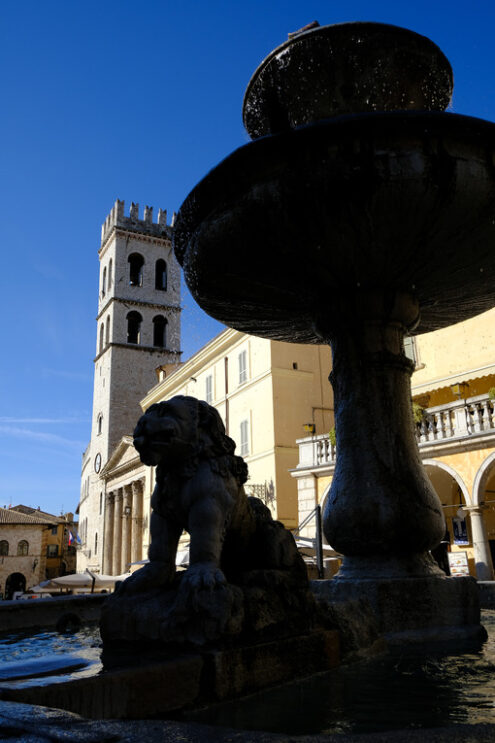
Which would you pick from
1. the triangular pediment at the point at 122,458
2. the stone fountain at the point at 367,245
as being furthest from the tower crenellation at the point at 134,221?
the stone fountain at the point at 367,245

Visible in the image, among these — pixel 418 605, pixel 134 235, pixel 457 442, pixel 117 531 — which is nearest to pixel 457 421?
pixel 457 442

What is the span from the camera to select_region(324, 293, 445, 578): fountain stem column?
13.1 ft

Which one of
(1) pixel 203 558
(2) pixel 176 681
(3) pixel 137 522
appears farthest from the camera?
(3) pixel 137 522

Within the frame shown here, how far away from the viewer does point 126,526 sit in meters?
39.3

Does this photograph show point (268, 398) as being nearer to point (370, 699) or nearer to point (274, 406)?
point (274, 406)

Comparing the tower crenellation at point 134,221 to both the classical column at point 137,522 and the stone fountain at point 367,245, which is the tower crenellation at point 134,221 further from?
the stone fountain at point 367,245

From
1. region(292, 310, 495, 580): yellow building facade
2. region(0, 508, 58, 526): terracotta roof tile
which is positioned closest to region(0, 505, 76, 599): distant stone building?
region(0, 508, 58, 526): terracotta roof tile

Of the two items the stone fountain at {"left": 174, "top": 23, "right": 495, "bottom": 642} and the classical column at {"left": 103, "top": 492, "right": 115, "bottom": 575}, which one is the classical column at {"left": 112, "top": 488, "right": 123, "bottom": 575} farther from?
the stone fountain at {"left": 174, "top": 23, "right": 495, "bottom": 642}

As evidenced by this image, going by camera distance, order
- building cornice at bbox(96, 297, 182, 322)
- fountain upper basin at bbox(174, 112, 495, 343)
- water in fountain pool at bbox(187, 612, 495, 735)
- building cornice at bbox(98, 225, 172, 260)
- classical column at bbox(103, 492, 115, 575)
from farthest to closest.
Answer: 1. building cornice at bbox(98, 225, 172, 260)
2. building cornice at bbox(96, 297, 182, 322)
3. classical column at bbox(103, 492, 115, 575)
4. fountain upper basin at bbox(174, 112, 495, 343)
5. water in fountain pool at bbox(187, 612, 495, 735)

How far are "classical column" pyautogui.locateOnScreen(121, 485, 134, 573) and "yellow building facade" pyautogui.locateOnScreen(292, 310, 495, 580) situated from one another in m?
22.4

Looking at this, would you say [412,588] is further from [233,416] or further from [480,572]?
[233,416]

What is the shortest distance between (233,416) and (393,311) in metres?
21.8

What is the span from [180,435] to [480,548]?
1284 centimetres

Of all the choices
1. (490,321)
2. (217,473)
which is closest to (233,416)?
(490,321)
